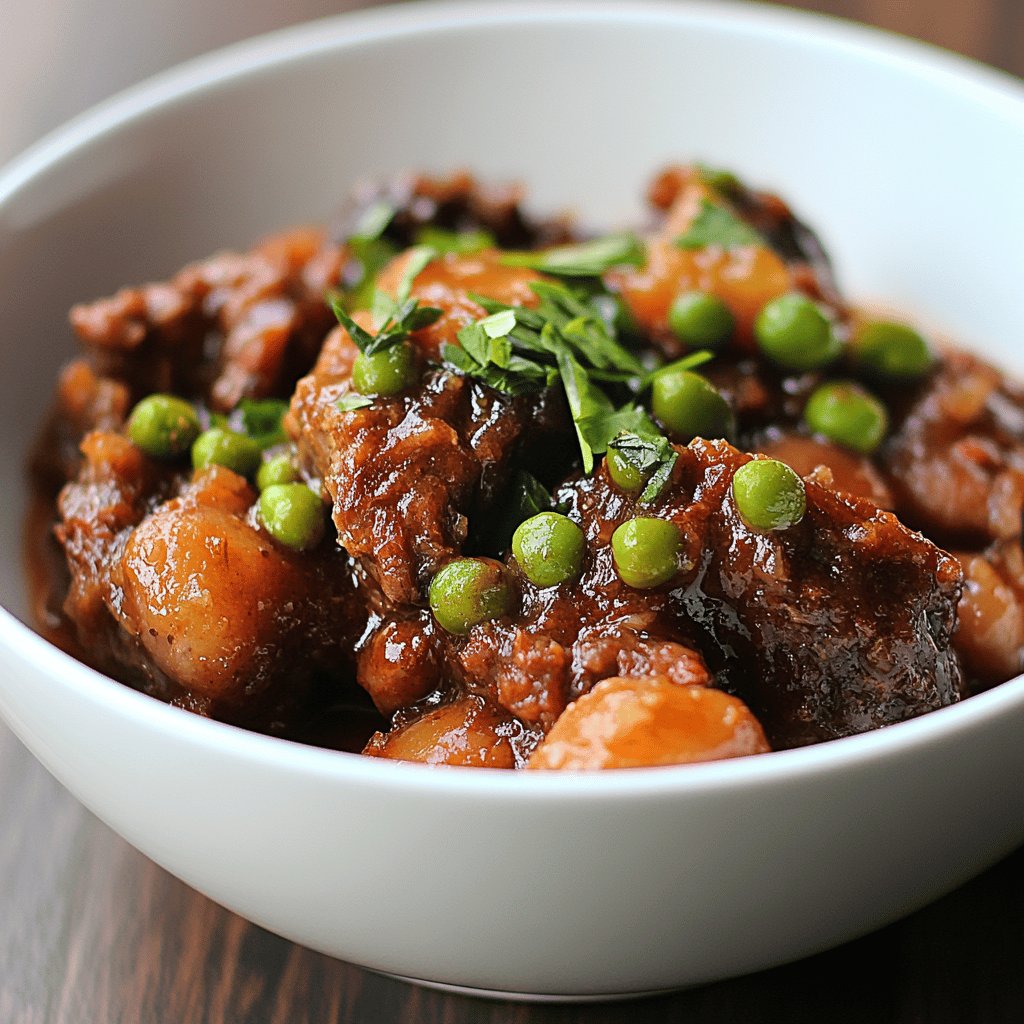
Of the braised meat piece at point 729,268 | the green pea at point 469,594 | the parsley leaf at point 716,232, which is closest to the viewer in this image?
the green pea at point 469,594

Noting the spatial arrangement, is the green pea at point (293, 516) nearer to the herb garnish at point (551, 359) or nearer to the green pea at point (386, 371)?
the green pea at point (386, 371)

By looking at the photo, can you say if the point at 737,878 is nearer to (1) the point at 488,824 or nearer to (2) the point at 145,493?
(1) the point at 488,824

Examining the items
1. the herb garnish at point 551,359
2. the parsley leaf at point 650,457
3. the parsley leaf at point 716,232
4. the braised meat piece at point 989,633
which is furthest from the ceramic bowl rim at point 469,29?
the parsley leaf at point 716,232

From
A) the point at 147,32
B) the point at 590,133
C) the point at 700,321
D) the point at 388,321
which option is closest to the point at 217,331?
the point at 388,321

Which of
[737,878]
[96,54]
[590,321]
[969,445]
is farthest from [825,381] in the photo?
[96,54]

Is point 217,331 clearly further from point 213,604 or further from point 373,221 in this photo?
point 213,604

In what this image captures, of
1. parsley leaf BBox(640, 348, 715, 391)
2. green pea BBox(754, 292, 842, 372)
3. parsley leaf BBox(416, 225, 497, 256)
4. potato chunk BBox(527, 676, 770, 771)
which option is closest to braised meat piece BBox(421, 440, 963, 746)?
potato chunk BBox(527, 676, 770, 771)

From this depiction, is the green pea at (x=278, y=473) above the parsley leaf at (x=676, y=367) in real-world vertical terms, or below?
below
